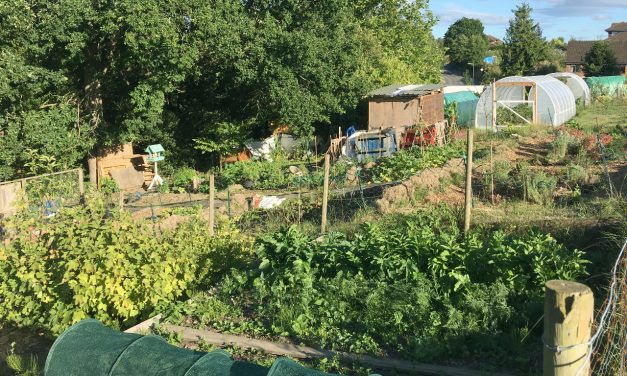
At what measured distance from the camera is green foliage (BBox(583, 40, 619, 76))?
167ft

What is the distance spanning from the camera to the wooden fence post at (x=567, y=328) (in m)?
2.71

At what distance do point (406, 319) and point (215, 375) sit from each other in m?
2.59

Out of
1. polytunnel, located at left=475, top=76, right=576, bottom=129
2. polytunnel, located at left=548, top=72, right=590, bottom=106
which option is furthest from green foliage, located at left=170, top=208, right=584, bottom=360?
polytunnel, located at left=548, top=72, right=590, bottom=106

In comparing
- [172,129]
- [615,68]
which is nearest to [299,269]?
[172,129]

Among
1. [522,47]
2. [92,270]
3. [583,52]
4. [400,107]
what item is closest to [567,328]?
[92,270]

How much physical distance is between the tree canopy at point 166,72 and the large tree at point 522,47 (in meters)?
29.8

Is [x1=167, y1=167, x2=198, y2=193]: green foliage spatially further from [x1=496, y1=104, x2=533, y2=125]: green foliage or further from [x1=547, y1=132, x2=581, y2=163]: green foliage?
[x1=496, y1=104, x2=533, y2=125]: green foliage

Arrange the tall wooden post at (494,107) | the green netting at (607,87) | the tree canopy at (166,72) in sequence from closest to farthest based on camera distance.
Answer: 1. the tree canopy at (166,72)
2. the tall wooden post at (494,107)
3. the green netting at (607,87)

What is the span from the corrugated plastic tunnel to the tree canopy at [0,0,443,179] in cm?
1340

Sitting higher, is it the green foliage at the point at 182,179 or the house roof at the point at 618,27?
the house roof at the point at 618,27

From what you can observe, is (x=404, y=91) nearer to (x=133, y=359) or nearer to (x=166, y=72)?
(x=166, y=72)

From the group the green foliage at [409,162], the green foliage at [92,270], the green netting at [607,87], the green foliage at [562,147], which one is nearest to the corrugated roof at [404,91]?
the green foliage at [409,162]

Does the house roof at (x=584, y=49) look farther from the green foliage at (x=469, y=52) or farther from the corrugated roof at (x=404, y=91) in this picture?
the corrugated roof at (x=404, y=91)

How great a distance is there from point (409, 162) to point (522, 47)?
117 feet
